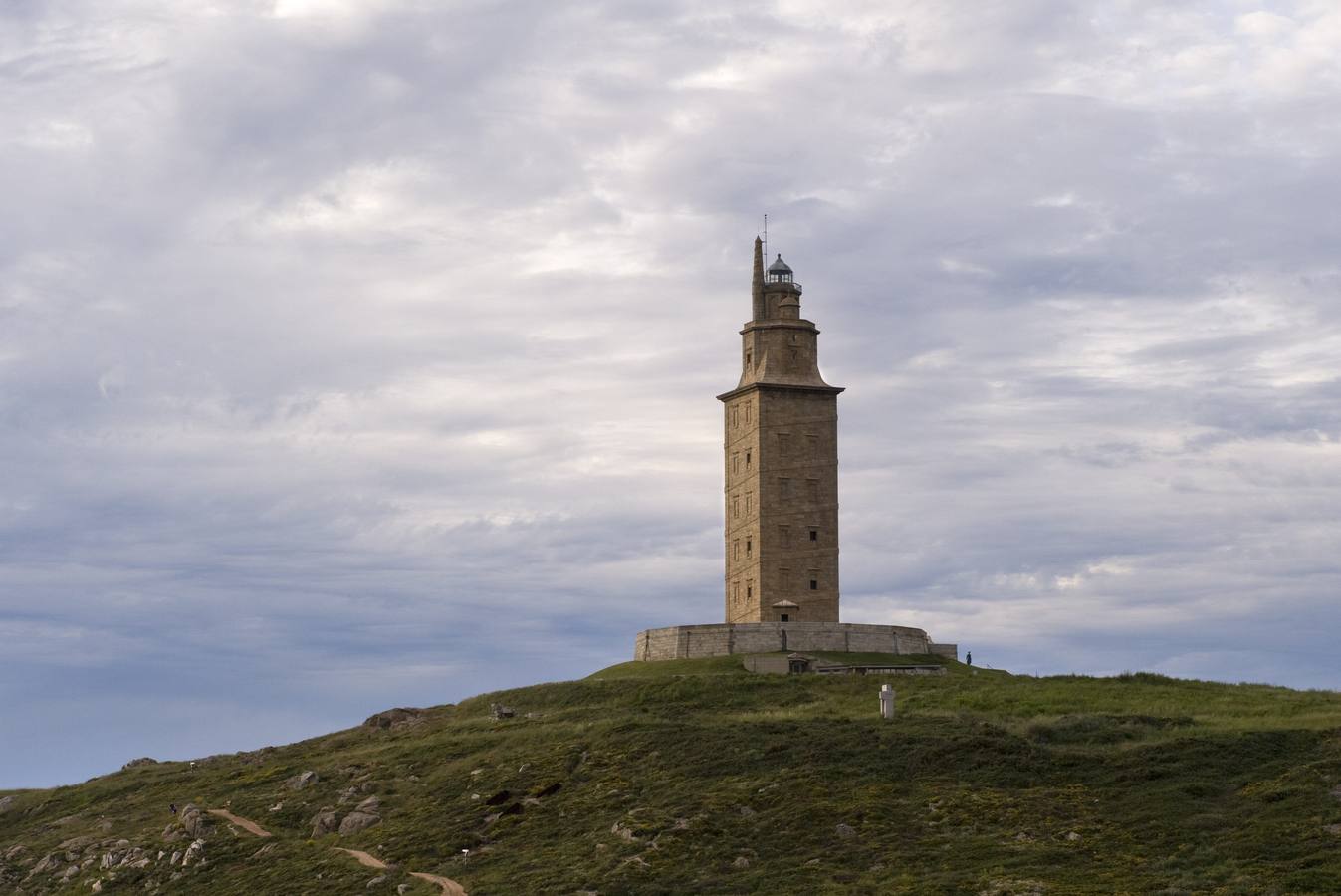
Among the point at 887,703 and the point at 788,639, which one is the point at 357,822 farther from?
the point at 788,639

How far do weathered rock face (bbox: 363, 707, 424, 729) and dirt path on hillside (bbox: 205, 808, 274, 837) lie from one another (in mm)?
13318

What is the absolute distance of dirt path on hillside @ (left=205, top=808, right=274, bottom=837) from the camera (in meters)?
60.7

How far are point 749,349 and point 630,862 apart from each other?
4477 cm

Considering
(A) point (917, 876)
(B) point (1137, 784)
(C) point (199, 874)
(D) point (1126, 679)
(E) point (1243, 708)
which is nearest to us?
(A) point (917, 876)

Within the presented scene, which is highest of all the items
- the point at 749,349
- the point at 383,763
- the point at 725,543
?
the point at 749,349

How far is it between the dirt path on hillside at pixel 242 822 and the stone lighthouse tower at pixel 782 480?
3104cm

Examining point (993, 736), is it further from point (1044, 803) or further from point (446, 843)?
point (446, 843)

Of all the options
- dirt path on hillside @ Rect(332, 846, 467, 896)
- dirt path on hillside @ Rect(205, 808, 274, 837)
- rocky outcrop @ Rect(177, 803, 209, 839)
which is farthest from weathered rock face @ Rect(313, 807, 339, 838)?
rocky outcrop @ Rect(177, 803, 209, 839)

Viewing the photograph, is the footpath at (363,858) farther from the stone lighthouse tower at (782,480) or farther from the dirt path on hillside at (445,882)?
the stone lighthouse tower at (782,480)

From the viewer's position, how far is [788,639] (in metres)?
79.2

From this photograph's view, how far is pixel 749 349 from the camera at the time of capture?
8900cm

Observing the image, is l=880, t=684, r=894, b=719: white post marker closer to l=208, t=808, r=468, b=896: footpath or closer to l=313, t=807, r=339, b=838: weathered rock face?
l=208, t=808, r=468, b=896: footpath

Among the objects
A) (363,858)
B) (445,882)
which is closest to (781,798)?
(445,882)

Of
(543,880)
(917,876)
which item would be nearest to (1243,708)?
(917,876)
